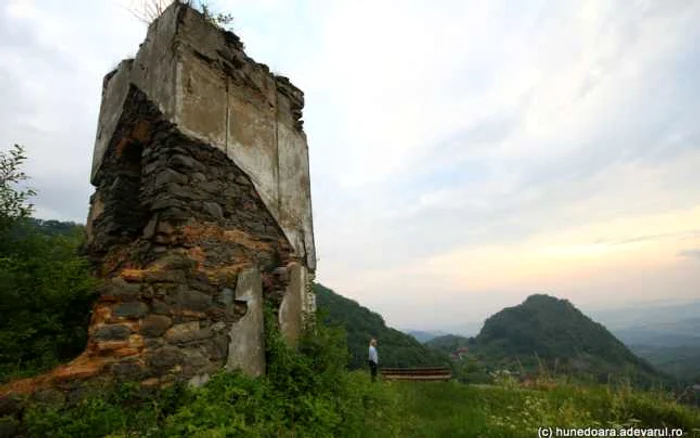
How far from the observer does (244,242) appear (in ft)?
15.6

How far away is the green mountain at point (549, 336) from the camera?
38.7 meters

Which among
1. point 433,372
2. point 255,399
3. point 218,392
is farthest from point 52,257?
point 433,372

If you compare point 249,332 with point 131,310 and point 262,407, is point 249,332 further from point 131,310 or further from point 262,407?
point 131,310

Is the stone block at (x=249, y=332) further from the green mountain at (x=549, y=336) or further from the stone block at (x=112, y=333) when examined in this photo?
the green mountain at (x=549, y=336)

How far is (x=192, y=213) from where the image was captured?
4.19 metres

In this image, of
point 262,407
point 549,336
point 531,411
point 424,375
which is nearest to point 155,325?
point 262,407

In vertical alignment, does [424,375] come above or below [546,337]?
above

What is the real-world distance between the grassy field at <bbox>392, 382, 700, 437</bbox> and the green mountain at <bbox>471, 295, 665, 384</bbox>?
31.8m

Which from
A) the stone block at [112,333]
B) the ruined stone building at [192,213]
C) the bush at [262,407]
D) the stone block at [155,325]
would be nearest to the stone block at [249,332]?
the ruined stone building at [192,213]

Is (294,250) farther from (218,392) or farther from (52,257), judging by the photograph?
(52,257)

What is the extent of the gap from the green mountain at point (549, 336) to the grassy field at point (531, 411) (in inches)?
1253

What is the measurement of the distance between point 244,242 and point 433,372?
7.14 meters

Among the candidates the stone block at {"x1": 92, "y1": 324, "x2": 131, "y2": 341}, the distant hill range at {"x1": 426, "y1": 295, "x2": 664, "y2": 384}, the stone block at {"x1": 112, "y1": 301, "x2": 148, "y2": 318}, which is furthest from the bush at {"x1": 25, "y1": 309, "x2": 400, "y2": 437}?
the distant hill range at {"x1": 426, "y1": 295, "x2": 664, "y2": 384}

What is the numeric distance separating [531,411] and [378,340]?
16.4 metres
